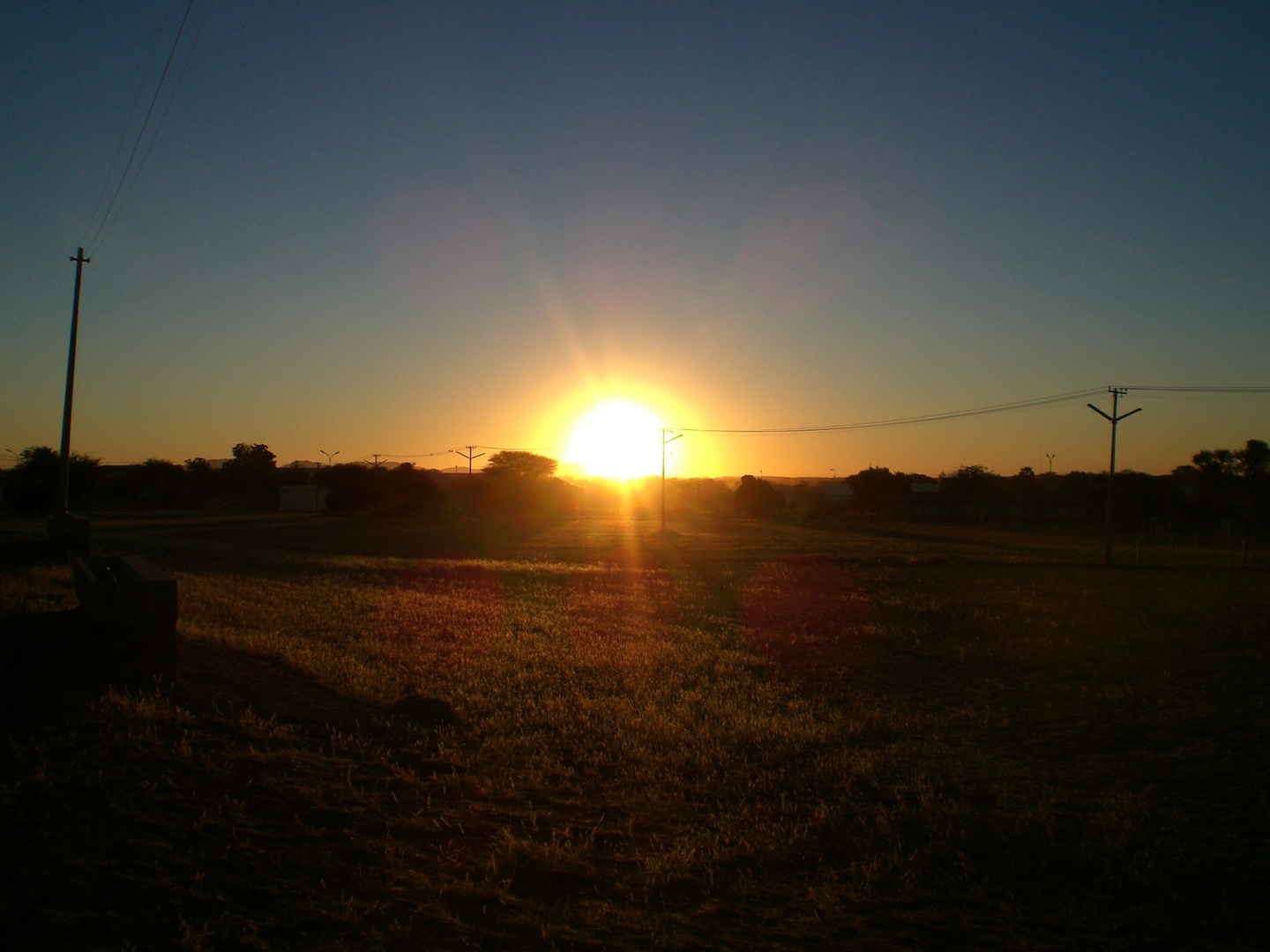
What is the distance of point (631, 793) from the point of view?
7.54 metres

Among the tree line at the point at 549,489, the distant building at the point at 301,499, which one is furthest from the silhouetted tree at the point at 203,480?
the distant building at the point at 301,499

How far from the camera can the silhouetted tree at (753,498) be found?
118m

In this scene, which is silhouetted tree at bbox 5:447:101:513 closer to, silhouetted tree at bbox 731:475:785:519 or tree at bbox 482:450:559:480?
tree at bbox 482:450:559:480

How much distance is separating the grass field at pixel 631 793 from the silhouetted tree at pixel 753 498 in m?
100

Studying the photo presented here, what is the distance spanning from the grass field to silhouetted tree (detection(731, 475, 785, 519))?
100067mm

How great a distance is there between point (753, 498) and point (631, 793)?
11192 cm

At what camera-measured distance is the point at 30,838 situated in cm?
518

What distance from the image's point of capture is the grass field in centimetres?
501

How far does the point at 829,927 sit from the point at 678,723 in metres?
4.98

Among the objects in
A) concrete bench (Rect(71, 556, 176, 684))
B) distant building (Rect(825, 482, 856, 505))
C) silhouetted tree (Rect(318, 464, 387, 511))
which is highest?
distant building (Rect(825, 482, 856, 505))

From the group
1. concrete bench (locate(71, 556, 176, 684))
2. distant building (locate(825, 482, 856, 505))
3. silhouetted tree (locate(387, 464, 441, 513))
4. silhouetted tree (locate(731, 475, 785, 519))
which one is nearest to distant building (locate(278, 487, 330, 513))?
silhouetted tree (locate(387, 464, 441, 513))

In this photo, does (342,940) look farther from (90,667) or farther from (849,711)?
(849,711)

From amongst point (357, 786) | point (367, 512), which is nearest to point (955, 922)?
point (357, 786)

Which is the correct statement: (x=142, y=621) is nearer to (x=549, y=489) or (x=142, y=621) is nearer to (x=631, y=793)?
(x=631, y=793)
